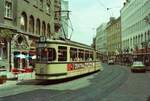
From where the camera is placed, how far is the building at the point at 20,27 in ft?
128

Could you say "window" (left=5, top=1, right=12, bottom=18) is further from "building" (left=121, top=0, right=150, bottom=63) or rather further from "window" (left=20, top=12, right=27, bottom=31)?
"building" (left=121, top=0, right=150, bottom=63)

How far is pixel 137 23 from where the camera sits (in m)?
95.6

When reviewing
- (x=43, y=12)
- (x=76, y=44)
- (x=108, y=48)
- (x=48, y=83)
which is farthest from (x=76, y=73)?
(x=108, y=48)

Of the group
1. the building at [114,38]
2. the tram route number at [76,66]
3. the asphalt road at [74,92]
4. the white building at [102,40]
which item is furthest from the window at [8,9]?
the white building at [102,40]

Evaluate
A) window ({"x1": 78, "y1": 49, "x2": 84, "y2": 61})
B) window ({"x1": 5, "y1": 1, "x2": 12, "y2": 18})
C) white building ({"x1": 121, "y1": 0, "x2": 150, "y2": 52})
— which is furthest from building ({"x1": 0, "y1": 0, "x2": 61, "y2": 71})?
white building ({"x1": 121, "y1": 0, "x2": 150, "y2": 52})

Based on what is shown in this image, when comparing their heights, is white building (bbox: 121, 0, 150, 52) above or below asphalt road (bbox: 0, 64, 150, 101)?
above

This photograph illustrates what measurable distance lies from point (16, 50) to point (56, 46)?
54.7 feet

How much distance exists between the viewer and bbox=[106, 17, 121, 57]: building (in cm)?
13200

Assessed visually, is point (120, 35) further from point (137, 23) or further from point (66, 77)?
point (66, 77)

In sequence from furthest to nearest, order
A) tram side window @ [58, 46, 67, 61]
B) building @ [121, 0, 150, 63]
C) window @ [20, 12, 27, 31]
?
building @ [121, 0, 150, 63] < window @ [20, 12, 27, 31] < tram side window @ [58, 46, 67, 61]

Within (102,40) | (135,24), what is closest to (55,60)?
(135,24)

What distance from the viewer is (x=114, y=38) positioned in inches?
5605

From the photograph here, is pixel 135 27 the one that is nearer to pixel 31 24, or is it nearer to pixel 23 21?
pixel 31 24

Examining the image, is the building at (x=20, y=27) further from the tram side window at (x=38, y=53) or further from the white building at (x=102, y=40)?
the white building at (x=102, y=40)
